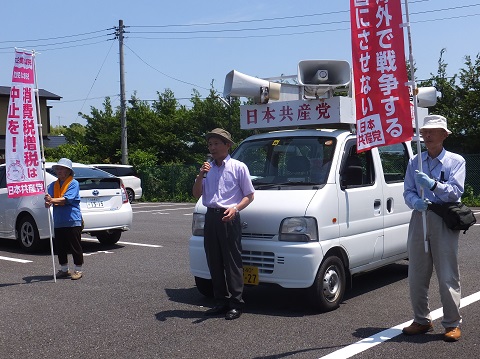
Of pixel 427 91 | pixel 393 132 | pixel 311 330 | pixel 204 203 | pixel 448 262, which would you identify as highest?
pixel 427 91

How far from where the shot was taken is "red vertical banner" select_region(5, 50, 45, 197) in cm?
872

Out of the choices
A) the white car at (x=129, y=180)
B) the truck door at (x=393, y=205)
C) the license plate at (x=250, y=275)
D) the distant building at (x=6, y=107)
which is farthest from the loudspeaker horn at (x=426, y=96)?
the distant building at (x=6, y=107)

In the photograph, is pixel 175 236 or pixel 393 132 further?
pixel 175 236

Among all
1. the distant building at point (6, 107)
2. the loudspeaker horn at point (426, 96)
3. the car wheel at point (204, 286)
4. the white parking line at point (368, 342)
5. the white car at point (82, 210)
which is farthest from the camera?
the distant building at point (6, 107)

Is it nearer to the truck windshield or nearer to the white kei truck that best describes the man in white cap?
the white kei truck

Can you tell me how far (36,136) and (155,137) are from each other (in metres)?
28.7

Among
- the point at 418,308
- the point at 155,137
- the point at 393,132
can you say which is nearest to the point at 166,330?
the point at 418,308

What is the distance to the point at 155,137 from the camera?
123 ft

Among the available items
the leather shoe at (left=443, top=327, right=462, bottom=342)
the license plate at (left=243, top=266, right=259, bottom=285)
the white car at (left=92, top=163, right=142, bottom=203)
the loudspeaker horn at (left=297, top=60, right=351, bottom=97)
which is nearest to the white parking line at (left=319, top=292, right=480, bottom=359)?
the leather shoe at (left=443, top=327, right=462, bottom=342)

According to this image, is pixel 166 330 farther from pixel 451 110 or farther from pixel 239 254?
pixel 451 110

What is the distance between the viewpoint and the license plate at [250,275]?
6531mm

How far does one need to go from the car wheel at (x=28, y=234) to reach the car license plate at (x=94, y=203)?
0.95m

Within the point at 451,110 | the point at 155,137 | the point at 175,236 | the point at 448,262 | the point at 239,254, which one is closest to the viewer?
the point at 448,262

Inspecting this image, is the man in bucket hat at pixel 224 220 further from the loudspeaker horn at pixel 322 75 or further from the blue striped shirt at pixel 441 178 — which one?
the blue striped shirt at pixel 441 178
